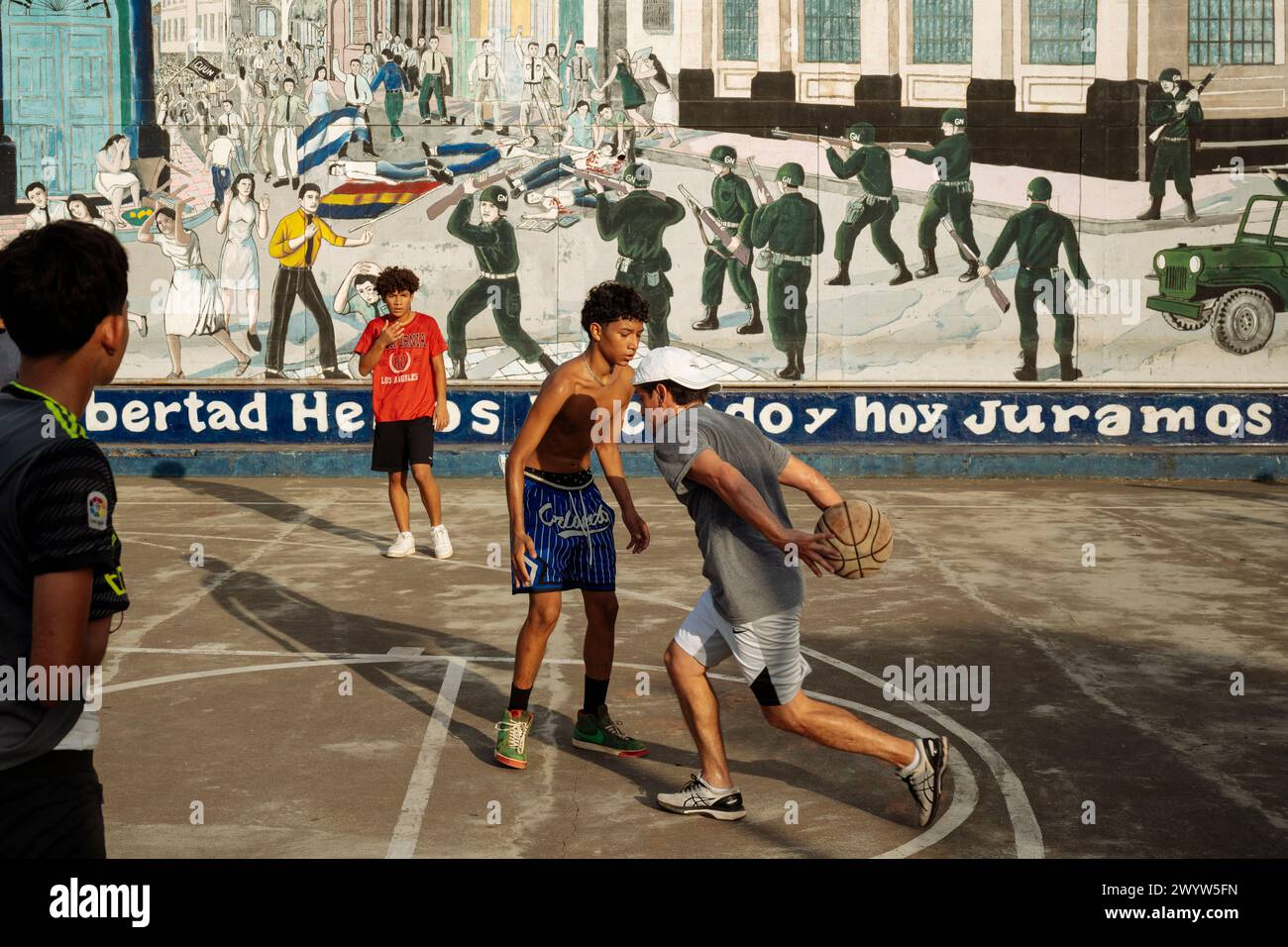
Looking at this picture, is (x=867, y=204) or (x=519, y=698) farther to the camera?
(x=867, y=204)

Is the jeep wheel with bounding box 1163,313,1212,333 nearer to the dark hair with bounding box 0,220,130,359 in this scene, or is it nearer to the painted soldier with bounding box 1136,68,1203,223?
the painted soldier with bounding box 1136,68,1203,223

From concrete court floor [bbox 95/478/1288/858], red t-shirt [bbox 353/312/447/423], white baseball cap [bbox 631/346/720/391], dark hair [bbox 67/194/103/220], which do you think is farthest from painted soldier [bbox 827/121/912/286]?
white baseball cap [bbox 631/346/720/391]

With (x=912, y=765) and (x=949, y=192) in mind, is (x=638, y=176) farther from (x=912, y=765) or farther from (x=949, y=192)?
(x=912, y=765)

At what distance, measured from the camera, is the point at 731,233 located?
1966cm

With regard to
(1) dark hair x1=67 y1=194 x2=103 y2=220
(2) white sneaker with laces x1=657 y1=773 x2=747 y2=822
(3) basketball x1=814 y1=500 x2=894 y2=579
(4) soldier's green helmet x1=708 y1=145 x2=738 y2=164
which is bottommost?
(2) white sneaker with laces x1=657 y1=773 x2=747 y2=822

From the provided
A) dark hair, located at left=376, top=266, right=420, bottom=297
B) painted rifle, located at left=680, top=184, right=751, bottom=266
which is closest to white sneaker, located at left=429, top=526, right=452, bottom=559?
dark hair, located at left=376, top=266, right=420, bottom=297

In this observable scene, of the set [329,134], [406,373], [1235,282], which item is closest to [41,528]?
[406,373]

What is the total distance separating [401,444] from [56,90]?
421 inches

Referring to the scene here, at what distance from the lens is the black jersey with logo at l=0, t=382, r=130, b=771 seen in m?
2.92

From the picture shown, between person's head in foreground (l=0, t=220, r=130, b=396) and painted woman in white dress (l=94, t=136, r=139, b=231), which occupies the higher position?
painted woman in white dress (l=94, t=136, r=139, b=231)

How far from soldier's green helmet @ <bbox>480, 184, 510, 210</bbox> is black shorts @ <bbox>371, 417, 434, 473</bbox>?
26.4 feet

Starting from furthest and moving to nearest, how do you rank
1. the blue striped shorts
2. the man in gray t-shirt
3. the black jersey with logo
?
the blue striped shorts < the man in gray t-shirt < the black jersey with logo

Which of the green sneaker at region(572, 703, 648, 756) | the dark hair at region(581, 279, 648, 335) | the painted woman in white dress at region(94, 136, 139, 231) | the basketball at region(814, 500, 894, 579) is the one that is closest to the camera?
the basketball at region(814, 500, 894, 579)

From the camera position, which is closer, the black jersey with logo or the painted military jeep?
the black jersey with logo
